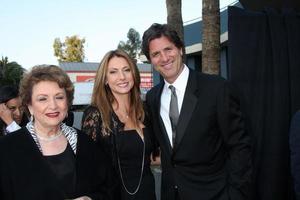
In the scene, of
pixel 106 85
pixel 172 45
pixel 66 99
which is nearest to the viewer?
pixel 66 99

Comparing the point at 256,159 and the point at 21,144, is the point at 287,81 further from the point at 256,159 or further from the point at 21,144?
the point at 21,144

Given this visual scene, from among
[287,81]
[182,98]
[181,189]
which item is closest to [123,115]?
[182,98]

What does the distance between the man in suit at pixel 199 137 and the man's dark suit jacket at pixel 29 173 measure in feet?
2.41

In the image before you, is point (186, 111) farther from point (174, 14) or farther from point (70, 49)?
point (70, 49)

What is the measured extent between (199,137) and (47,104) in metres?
1.21

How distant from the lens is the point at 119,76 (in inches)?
144

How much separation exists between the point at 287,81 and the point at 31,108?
7.14ft

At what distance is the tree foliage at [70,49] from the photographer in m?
67.8

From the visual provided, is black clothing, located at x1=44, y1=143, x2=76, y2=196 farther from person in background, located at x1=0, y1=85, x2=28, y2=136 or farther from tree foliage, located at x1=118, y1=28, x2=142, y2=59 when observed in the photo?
tree foliage, located at x1=118, y1=28, x2=142, y2=59

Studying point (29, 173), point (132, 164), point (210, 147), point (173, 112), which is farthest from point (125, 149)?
point (29, 173)

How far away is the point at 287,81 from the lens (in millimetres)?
3564

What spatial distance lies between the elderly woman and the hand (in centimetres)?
180

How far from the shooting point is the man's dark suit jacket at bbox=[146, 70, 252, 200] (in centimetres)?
321

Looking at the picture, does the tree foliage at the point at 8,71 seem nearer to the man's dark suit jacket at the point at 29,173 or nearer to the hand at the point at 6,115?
the hand at the point at 6,115
